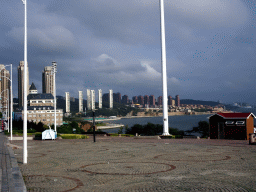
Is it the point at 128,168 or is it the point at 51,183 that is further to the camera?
the point at 128,168

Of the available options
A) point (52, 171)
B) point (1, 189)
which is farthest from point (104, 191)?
point (52, 171)

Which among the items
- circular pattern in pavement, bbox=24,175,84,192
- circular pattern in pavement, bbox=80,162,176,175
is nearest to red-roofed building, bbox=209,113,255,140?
circular pattern in pavement, bbox=80,162,176,175

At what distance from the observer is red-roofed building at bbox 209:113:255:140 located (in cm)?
2912

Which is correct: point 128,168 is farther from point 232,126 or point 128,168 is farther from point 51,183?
point 232,126

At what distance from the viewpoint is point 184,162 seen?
43.0ft

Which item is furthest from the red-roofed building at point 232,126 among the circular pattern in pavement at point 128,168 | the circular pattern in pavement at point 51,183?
the circular pattern in pavement at point 51,183

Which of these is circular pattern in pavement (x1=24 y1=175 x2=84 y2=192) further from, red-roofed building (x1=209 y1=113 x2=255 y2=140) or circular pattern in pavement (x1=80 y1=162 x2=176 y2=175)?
red-roofed building (x1=209 y1=113 x2=255 y2=140)

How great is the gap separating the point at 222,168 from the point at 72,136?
2851cm

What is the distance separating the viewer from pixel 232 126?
97.7ft

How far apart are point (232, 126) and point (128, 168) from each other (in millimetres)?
21198

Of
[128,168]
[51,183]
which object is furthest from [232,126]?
[51,183]

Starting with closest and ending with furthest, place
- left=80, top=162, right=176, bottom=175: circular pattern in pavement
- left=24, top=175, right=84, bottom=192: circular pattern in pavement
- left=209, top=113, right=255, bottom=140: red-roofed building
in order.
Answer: left=24, top=175, right=84, bottom=192: circular pattern in pavement → left=80, top=162, right=176, bottom=175: circular pattern in pavement → left=209, top=113, right=255, bottom=140: red-roofed building

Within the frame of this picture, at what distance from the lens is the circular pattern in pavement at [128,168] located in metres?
10.7

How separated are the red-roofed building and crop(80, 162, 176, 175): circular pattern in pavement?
1939cm
